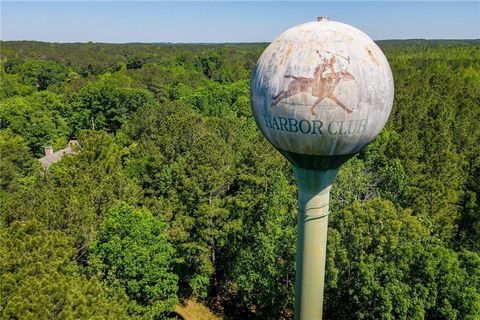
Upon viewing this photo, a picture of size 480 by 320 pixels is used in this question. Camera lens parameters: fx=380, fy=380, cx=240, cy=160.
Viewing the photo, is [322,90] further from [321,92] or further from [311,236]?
[311,236]

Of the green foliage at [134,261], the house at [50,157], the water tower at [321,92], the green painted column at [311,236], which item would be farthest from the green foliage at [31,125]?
the water tower at [321,92]

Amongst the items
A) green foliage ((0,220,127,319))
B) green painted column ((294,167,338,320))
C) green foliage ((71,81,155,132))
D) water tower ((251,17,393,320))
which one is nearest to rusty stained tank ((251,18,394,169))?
water tower ((251,17,393,320))

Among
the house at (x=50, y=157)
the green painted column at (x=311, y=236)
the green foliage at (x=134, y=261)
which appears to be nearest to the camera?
the green painted column at (x=311, y=236)

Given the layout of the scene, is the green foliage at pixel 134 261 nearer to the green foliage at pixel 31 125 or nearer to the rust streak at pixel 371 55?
the rust streak at pixel 371 55

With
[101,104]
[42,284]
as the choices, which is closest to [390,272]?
[42,284]

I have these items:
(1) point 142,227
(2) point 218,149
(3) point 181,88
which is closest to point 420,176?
(2) point 218,149

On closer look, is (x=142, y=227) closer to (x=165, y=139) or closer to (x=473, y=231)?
(x=165, y=139)

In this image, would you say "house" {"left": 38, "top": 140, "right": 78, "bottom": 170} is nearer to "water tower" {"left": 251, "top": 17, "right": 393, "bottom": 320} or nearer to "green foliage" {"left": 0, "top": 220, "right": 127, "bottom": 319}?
"green foliage" {"left": 0, "top": 220, "right": 127, "bottom": 319}
